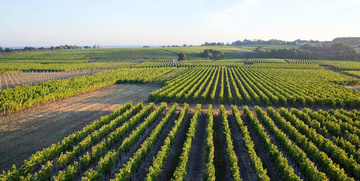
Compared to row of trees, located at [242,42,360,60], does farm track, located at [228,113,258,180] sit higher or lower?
lower

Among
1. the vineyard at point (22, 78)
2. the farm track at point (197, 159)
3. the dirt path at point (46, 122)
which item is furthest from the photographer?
the vineyard at point (22, 78)

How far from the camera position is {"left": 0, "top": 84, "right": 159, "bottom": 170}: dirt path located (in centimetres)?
1479

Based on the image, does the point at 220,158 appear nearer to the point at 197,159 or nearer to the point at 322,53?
the point at 197,159

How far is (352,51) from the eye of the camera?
115m

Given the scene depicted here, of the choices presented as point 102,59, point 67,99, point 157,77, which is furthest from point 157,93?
point 102,59

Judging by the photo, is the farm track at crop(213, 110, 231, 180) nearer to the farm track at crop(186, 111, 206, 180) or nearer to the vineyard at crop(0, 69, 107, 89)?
the farm track at crop(186, 111, 206, 180)

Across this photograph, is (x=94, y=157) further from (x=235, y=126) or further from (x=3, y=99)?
(x=3, y=99)

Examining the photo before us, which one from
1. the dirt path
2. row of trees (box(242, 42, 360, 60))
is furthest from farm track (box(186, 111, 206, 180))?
row of trees (box(242, 42, 360, 60))

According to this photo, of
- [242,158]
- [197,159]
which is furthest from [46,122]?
[242,158]

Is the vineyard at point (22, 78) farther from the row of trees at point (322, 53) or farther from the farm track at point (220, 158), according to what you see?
the row of trees at point (322, 53)

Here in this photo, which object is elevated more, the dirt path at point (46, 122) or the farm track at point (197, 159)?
the dirt path at point (46, 122)

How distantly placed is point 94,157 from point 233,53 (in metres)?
153

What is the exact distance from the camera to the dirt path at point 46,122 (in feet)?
48.5

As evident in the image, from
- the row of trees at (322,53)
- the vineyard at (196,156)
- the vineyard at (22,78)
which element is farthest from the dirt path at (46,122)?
the row of trees at (322,53)
